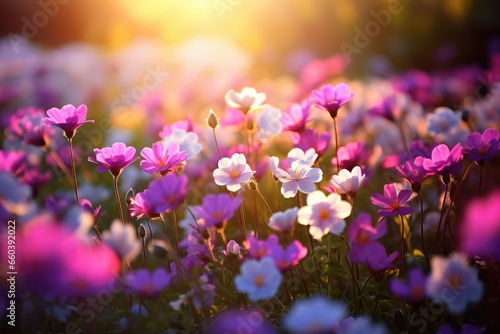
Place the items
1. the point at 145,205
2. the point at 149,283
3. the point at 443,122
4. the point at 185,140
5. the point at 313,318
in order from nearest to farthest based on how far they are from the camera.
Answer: the point at 313,318, the point at 149,283, the point at 145,205, the point at 185,140, the point at 443,122

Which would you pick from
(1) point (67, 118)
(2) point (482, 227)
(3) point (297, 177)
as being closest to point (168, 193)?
(3) point (297, 177)

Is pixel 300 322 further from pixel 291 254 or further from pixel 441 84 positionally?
pixel 441 84

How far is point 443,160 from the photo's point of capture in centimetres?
124

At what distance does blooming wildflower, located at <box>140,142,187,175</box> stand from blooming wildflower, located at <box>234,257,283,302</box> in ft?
1.20

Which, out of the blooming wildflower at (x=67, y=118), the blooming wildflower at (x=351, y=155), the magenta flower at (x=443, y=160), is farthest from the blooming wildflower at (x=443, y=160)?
the blooming wildflower at (x=67, y=118)

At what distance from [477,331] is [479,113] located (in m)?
1.35

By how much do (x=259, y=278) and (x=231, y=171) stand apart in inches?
13.6

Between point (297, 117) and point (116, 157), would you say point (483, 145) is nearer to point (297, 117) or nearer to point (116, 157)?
point (297, 117)

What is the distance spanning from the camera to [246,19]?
590 cm

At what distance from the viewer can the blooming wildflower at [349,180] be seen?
4.12ft

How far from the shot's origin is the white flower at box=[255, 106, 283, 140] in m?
1.56

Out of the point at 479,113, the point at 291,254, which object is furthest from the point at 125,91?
the point at 291,254

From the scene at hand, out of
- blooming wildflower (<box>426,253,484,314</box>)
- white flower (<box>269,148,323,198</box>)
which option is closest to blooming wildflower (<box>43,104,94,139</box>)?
white flower (<box>269,148,323,198</box>)

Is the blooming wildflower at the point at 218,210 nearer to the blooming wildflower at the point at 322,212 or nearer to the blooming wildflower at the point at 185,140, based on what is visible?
the blooming wildflower at the point at 322,212
